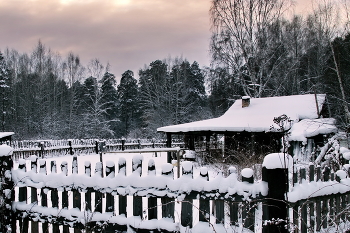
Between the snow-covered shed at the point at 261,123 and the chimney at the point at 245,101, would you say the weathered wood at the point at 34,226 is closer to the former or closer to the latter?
the snow-covered shed at the point at 261,123

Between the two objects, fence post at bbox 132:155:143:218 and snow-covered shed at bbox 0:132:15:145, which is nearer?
fence post at bbox 132:155:143:218

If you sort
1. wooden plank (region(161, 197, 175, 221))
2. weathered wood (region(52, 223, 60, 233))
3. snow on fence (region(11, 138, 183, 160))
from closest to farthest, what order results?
wooden plank (region(161, 197, 175, 221)) → weathered wood (region(52, 223, 60, 233)) → snow on fence (region(11, 138, 183, 160))

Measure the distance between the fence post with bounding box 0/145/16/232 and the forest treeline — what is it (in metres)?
14.6

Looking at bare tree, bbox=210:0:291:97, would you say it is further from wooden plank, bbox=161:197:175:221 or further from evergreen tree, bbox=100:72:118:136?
evergreen tree, bbox=100:72:118:136

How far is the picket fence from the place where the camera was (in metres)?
2.18

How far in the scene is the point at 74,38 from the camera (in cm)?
3522

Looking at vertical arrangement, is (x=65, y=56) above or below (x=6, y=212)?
above

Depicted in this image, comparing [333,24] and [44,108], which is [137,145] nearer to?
[44,108]

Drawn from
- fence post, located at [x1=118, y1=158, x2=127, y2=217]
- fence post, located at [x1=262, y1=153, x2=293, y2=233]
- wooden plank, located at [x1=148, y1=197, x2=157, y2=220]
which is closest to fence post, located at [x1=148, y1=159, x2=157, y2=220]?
wooden plank, located at [x1=148, y1=197, x2=157, y2=220]

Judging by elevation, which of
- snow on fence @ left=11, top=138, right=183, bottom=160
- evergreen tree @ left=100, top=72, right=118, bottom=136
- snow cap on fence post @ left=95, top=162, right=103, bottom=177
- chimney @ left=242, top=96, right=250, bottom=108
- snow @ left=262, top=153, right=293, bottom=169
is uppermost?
evergreen tree @ left=100, top=72, right=118, bottom=136

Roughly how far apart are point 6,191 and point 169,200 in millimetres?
2023

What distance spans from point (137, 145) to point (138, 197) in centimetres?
2333

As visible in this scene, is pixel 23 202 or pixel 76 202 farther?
pixel 23 202

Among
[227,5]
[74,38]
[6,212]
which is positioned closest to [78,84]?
[74,38]
